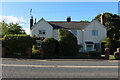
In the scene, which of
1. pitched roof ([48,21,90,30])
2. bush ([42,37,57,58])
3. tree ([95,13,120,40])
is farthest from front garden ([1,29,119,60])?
tree ([95,13,120,40])

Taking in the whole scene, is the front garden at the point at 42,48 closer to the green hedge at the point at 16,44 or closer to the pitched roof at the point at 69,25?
the green hedge at the point at 16,44

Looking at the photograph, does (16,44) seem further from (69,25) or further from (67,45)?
(69,25)

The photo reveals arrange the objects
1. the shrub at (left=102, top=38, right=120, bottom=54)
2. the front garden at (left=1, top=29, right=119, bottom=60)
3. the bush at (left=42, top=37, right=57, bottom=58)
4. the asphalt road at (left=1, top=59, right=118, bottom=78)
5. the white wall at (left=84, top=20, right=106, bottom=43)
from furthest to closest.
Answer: the white wall at (left=84, top=20, right=106, bottom=43) → the shrub at (left=102, top=38, right=120, bottom=54) → the bush at (left=42, top=37, right=57, bottom=58) → the front garden at (left=1, top=29, right=119, bottom=60) → the asphalt road at (left=1, top=59, right=118, bottom=78)

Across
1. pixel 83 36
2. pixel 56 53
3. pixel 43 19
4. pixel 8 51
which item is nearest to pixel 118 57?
pixel 56 53

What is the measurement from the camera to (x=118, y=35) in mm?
52094

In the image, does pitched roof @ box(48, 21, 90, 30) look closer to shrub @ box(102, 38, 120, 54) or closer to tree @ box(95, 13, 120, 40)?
shrub @ box(102, 38, 120, 54)

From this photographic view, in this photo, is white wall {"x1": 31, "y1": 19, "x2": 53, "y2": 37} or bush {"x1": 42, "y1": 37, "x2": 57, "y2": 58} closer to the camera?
bush {"x1": 42, "y1": 37, "x2": 57, "y2": 58}

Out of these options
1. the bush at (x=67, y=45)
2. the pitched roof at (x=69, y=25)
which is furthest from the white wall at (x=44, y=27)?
the bush at (x=67, y=45)

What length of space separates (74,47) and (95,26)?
56.1 feet

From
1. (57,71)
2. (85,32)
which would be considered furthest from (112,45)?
(57,71)

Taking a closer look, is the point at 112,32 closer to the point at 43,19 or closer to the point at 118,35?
the point at 118,35

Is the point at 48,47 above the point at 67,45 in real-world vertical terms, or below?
below

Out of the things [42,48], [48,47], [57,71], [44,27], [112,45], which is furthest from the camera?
[44,27]

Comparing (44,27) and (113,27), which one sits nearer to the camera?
(44,27)
